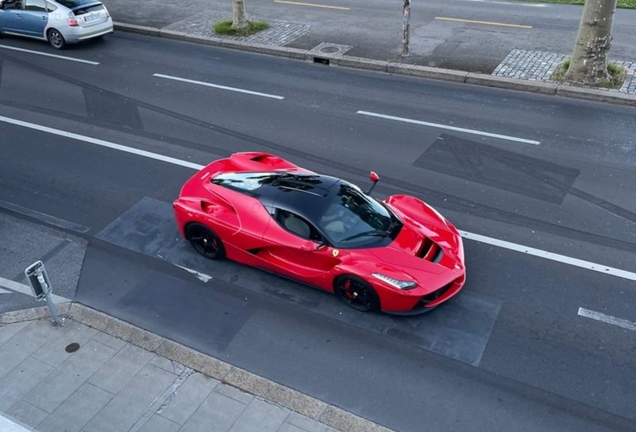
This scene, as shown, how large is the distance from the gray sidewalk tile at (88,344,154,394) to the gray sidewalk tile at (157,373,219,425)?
61 centimetres

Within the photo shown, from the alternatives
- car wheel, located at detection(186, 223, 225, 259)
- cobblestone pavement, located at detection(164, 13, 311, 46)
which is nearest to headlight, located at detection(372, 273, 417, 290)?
car wheel, located at detection(186, 223, 225, 259)

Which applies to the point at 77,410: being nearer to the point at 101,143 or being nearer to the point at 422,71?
the point at 101,143

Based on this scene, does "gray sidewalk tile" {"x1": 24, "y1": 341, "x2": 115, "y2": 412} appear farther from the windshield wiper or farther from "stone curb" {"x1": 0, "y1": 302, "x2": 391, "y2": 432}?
the windshield wiper

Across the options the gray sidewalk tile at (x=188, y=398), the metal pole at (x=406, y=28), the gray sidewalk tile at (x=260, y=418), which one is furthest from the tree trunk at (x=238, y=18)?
the gray sidewalk tile at (x=260, y=418)

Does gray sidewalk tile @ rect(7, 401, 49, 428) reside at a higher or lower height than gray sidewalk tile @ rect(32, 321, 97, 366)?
higher

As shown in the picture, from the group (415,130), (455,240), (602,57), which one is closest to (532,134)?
(415,130)

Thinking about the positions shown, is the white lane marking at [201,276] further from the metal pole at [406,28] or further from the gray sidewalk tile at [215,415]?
the metal pole at [406,28]

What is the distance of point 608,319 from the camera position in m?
7.78

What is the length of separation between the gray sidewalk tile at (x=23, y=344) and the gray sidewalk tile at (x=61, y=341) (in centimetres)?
9

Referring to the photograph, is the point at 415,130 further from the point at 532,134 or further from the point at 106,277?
the point at 106,277

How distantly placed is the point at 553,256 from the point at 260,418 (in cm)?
472

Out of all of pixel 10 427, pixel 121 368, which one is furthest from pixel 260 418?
pixel 10 427

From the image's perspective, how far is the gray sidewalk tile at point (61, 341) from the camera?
745 cm

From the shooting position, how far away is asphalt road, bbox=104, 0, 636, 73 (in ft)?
53.8
